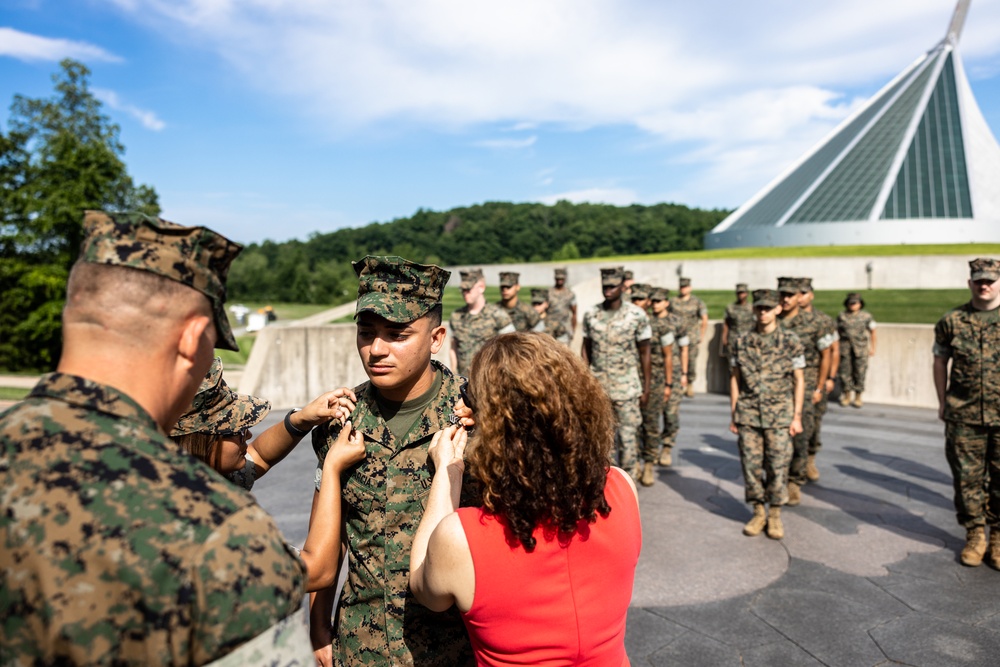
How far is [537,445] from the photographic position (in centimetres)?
196

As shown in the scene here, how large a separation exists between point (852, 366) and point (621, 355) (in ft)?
23.7

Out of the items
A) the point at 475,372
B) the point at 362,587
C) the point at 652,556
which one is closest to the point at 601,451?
the point at 475,372

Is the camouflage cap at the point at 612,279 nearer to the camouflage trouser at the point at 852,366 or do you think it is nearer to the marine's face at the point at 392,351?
the marine's face at the point at 392,351

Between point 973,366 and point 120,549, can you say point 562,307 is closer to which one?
point 973,366

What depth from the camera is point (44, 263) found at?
1319 inches

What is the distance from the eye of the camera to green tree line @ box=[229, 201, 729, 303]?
287 feet

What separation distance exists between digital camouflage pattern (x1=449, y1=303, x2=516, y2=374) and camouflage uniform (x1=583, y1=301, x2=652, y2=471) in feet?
4.21

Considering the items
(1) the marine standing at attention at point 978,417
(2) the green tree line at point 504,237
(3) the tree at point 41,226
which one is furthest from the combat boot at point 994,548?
(2) the green tree line at point 504,237

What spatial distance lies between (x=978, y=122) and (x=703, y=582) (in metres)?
58.4

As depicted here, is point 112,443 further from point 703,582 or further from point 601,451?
point 703,582

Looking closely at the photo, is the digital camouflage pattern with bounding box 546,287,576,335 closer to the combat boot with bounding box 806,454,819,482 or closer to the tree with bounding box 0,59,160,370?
the combat boot with bounding box 806,454,819,482

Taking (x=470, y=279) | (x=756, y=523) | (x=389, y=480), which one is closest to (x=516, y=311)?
(x=470, y=279)

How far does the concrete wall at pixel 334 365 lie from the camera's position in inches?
494

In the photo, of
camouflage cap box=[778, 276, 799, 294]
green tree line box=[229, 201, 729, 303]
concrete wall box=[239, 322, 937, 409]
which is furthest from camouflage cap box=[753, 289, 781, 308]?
green tree line box=[229, 201, 729, 303]
